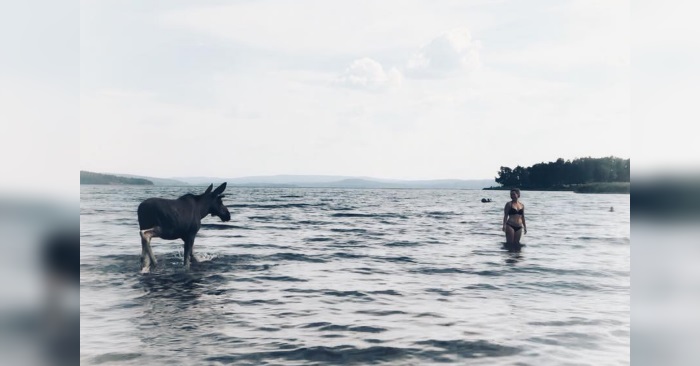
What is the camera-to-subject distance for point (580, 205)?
38.4ft

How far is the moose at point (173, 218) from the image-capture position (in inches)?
338

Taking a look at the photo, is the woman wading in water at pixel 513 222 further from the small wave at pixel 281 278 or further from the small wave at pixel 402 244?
the small wave at pixel 281 278

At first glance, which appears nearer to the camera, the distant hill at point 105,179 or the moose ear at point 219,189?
the distant hill at point 105,179

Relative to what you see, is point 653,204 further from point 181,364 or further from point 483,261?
point 181,364

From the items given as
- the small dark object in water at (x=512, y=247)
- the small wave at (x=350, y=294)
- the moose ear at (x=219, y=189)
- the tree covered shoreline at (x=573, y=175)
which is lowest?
the small wave at (x=350, y=294)

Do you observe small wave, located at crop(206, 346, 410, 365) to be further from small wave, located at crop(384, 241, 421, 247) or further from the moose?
small wave, located at crop(384, 241, 421, 247)

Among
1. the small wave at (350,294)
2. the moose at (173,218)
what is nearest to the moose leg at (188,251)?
the moose at (173,218)

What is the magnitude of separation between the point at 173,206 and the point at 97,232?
1798mm

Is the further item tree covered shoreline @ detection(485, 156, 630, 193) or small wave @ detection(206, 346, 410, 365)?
tree covered shoreline @ detection(485, 156, 630, 193)

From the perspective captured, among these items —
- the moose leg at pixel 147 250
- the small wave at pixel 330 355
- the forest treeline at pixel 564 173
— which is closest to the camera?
the small wave at pixel 330 355

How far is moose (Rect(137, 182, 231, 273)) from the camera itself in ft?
28.2

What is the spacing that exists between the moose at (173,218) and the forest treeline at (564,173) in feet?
18.1

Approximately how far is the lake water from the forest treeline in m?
0.49

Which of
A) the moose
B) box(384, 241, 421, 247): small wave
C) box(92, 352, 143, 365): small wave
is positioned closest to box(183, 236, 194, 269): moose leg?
the moose
